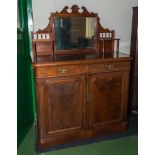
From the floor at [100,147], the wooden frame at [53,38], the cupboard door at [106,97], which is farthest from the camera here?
the wooden frame at [53,38]

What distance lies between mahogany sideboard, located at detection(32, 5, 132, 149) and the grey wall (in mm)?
113

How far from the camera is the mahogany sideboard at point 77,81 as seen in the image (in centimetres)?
209

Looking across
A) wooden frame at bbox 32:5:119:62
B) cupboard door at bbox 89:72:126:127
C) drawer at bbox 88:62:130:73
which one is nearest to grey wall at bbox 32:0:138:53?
wooden frame at bbox 32:5:119:62

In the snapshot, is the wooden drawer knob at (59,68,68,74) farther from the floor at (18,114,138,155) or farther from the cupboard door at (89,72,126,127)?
the floor at (18,114,138,155)

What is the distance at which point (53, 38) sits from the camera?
2393 mm

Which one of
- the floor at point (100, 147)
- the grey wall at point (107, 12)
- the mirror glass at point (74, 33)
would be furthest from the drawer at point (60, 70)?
the floor at point (100, 147)

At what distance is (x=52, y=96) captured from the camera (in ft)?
6.91

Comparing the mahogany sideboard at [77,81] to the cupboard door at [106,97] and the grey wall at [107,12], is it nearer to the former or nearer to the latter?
the cupboard door at [106,97]

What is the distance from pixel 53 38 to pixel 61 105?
Result: 83cm

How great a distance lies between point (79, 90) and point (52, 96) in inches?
12.3

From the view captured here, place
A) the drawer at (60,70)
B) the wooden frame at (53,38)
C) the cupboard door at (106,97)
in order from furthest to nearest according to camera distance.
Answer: the wooden frame at (53,38)
the cupboard door at (106,97)
the drawer at (60,70)

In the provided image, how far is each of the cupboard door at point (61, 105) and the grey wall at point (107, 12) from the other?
83 centimetres

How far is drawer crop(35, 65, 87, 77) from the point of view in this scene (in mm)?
2004

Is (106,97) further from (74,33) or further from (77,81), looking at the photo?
(74,33)
